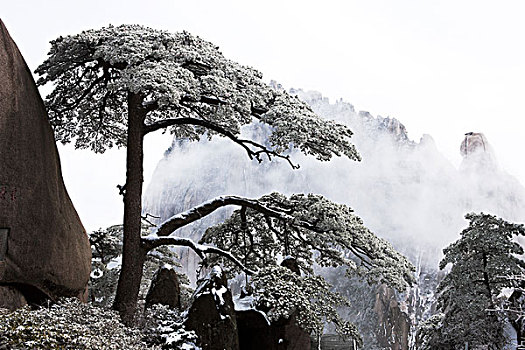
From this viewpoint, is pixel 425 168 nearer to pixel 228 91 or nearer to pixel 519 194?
pixel 519 194

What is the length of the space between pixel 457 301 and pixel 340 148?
4.13 meters

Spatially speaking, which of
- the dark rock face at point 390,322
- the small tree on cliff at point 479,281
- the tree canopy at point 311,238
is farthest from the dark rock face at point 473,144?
the tree canopy at point 311,238

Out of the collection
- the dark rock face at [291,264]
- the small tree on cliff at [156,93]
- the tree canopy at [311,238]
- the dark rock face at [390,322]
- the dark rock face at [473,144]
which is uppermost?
the dark rock face at [473,144]

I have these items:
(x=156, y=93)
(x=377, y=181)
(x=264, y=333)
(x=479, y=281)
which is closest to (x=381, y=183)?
(x=377, y=181)

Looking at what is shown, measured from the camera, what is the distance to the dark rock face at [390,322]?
813 inches

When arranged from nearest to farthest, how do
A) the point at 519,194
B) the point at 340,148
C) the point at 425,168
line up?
the point at 340,148, the point at 519,194, the point at 425,168

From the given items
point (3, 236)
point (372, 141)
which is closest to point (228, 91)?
point (3, 236)

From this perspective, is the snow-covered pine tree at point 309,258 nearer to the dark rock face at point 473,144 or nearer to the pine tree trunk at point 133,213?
the pine tree trunk at point 133,213

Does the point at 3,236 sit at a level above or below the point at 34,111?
below

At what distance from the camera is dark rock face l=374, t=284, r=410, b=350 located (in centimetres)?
2064

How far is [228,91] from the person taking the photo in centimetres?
684

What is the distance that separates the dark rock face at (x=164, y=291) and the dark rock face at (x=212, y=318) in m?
1.00

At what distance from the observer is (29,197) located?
574 cm

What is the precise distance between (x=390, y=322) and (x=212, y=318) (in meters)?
16.2
